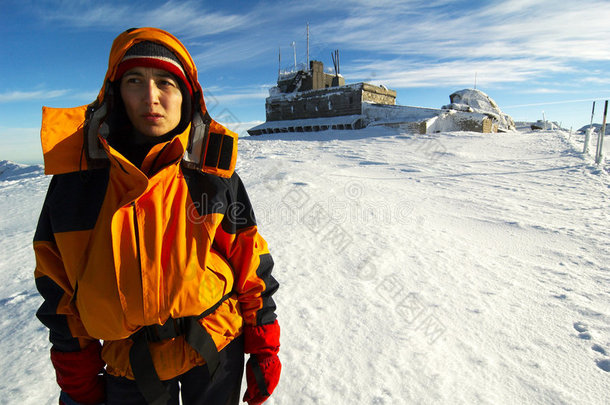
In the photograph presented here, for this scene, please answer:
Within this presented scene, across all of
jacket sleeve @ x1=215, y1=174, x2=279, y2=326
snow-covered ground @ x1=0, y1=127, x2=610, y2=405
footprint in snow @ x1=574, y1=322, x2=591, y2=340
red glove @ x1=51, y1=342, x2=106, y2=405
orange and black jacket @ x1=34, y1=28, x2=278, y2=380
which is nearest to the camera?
orange and black jacket @ x1=34, y1=28, x2=278, y2=380

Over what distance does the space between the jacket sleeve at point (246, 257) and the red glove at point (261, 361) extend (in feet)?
0.14

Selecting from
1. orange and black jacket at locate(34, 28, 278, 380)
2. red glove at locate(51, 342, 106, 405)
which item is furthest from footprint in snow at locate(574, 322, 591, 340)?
red glove at locate(51, 342, 106, 405)

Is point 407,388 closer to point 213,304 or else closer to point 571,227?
point 213,304

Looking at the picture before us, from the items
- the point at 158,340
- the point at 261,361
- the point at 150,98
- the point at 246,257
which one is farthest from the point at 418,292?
the point at 150,98

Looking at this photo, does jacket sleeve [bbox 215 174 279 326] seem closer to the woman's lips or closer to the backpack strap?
the backpack strap

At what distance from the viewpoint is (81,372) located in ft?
4.20

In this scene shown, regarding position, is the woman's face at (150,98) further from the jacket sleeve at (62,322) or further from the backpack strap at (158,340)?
the backpack strap at (158,340)

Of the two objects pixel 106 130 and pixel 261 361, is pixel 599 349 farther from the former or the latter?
pixel 106 130

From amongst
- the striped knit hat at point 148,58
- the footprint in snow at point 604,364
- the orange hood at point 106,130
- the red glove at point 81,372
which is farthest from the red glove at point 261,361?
the footprint in snow at point 604,364

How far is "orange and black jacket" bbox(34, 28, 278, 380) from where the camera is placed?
1.13m

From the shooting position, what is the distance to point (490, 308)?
278 cm

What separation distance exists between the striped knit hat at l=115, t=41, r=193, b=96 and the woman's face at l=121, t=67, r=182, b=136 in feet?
0.07

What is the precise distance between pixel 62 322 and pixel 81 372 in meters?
0.23

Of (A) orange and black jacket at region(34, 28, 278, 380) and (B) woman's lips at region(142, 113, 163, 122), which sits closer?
(A) orange and black jacket at region(34, 28, 278, 380)
